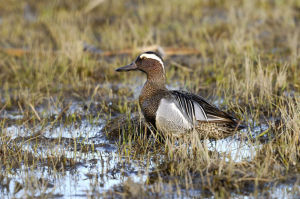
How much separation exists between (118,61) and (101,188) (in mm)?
4117

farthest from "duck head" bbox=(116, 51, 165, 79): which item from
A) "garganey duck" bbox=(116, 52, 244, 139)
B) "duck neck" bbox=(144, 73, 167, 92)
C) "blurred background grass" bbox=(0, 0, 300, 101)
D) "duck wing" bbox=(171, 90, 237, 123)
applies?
"blurred background grass" bbox=(0, 0, 300, 101)

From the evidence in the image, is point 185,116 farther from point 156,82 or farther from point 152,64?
point 152,64

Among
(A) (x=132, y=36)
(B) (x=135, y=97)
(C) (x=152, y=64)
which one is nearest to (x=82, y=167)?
(C) (x=152, y=64)

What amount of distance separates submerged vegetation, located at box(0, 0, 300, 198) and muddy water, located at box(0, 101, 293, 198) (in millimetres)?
13

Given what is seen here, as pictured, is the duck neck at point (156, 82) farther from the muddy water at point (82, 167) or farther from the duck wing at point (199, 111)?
the muddy water at point (82, 167)

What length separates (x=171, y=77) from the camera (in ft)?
26.5

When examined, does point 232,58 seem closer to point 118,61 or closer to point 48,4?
point 118,61

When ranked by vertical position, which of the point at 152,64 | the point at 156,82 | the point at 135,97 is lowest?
the point at 156,82

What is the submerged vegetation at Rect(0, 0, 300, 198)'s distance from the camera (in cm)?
433

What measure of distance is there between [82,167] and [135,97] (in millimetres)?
2602

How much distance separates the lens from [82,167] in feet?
15.9

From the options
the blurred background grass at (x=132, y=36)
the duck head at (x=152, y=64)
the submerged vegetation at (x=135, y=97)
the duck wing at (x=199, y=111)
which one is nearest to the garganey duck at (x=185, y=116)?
the duck wing at (x=199, y=111)

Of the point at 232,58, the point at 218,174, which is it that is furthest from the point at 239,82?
the point at 218,174

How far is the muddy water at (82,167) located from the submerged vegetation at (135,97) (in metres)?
0.01
